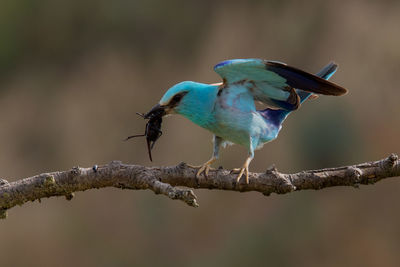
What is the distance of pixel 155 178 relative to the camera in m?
2.07

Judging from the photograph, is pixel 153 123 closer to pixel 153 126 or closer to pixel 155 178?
pixel 153 126

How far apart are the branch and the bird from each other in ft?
1.08

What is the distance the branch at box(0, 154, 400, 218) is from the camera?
2.12 metres

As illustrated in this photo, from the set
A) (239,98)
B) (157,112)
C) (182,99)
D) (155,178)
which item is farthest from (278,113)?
(155,178)

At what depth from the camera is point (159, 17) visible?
7.77 metres

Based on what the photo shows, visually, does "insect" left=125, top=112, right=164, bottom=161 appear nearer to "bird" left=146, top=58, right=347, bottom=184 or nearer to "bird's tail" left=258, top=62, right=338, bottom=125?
"bird" left=146, top=58, right=347, bottom=184

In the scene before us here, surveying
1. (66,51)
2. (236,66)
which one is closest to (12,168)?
(66,51)

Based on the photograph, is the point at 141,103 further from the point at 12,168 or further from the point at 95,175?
the point at 95,175

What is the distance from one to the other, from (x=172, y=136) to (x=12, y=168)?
156 cm

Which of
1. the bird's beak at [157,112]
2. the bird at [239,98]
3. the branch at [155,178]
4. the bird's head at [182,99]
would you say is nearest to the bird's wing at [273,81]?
the bird at [239,98]

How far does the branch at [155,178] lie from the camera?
2119 millimetres

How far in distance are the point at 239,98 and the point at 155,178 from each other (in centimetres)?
69

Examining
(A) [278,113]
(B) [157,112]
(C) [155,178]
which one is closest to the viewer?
(C) [155,178]

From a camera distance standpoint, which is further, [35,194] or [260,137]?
[260,137]
